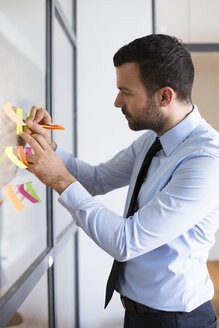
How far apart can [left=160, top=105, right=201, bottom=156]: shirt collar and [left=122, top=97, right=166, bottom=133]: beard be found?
0.05m

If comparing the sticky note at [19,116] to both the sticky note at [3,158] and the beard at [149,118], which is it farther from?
the beard at [149,118]

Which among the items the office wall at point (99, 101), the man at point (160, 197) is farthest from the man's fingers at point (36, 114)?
the office wall at point (99, 101)

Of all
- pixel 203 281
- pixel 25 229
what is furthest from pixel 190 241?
pixel 25 229

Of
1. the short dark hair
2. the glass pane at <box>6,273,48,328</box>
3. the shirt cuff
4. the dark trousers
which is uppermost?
the short dark hair

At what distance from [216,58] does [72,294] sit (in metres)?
1.96

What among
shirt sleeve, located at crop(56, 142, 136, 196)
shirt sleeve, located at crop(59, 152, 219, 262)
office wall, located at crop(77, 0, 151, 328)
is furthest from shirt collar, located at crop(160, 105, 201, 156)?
office wall, located at crop(77, 0, 151, 328)

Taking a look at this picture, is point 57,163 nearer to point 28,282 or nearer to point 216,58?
point 28,282

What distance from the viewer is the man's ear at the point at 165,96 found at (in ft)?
4.07

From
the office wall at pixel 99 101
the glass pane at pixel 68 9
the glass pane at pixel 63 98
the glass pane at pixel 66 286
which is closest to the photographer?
the glass pane at pixel 63 98

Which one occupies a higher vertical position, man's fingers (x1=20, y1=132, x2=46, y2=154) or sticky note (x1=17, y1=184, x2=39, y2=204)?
man's fingers (x1=20, y1=132, x2=46, y2=154)

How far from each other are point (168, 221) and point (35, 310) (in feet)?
2.57

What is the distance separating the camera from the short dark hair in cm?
124

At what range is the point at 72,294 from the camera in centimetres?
255

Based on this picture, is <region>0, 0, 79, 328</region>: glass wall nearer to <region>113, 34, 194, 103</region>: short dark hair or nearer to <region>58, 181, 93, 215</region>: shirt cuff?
<region>58, 181, 93, 215</region>: shirt cuff
